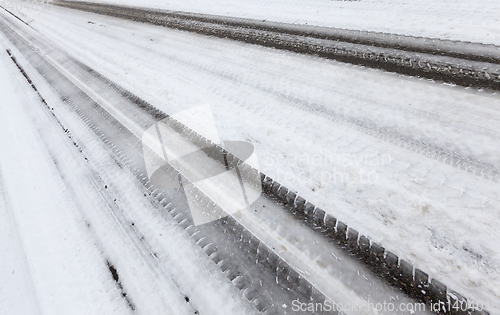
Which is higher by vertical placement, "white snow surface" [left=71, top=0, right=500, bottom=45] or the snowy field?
"white snow surface" [left=71, top=0, right=500, bottom=45]

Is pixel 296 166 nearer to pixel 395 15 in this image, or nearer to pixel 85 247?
pixel 85 247

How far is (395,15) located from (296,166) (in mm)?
4670

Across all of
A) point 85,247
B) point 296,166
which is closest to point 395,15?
point 296,166

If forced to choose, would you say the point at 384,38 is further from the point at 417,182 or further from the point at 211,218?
the point at 211,218

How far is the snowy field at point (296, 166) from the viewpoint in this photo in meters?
2.34

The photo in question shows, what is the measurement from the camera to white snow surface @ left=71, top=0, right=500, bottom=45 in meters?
4.49

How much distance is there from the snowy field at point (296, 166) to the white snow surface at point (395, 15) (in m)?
0.05

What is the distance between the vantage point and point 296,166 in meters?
3.16

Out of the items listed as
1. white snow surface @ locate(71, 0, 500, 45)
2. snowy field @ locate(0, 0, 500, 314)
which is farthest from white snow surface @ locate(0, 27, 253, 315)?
white snow surface @ locate(71, 0, 500, 45)

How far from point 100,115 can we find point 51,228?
2344 mm

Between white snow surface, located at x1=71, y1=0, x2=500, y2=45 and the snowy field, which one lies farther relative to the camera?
white snow surface, located at x1=71, y1=0, x2=500, y2=45

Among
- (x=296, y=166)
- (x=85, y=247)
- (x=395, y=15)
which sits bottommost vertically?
(x=85, y=247)

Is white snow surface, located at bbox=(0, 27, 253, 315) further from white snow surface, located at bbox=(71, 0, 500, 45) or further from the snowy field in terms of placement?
white snow surface, located at bbox=(71, 0, 500, 45)

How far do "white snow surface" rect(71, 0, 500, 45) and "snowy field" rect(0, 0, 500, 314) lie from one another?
1.9 inches
